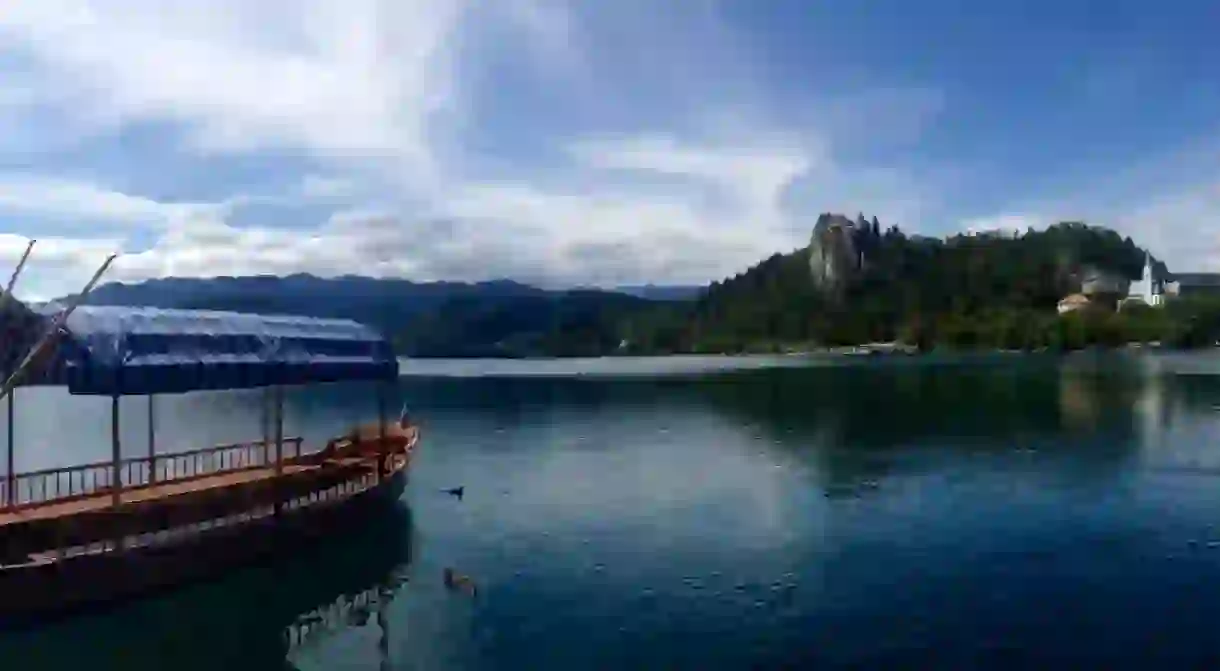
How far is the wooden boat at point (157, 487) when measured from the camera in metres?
30.7

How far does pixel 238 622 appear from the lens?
32625 millimetres

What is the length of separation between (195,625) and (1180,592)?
32.4 metres

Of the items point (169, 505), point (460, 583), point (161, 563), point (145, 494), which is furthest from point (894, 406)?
point (161, 563)

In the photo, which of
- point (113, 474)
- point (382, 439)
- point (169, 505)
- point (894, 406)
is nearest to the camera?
point (113, 474)

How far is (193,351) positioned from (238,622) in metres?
10.3

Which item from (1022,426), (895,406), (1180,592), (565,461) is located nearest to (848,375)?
(895,406)

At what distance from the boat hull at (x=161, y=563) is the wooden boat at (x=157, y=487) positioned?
4 centimetres

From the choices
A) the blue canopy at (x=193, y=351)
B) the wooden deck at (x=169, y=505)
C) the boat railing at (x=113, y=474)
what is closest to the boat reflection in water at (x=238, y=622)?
the wooden deck at (x=169, y=505)

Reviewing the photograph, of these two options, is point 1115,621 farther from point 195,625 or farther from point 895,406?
point 895,406

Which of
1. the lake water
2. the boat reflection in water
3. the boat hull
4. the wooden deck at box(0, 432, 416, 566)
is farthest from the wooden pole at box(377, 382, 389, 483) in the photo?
the boat reflection in water

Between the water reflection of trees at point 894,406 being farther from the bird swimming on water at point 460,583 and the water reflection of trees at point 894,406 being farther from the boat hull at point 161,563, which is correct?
the boat hull at point 161,563

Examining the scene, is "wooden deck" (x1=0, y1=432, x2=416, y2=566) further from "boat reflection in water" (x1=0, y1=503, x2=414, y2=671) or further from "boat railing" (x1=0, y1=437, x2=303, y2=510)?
"boat reflection in water" (x1=0, y1=503, x2=414, y2=671)

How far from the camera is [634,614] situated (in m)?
32.2

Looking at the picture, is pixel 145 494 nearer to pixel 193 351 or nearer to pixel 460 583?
pixel 193 351
